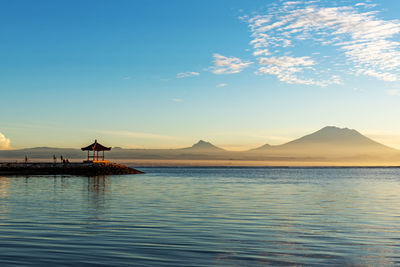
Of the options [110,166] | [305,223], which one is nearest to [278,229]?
[305,223]

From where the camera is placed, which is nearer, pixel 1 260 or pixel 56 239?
pixel 1 260

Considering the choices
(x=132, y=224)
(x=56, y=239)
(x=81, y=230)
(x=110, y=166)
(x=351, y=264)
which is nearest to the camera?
(x=351, y=264)

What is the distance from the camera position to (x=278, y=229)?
20.4 meters

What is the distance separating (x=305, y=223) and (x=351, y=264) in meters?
9.74

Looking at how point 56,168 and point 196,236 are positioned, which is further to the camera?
point 56,168

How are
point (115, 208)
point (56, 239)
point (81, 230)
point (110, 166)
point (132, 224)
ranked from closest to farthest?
1. point (56, 239)
2. point (81, 230)
3. point (132, 224)
4. point (115, 208)
5. point (110, 166)

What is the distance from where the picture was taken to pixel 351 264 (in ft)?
43.0

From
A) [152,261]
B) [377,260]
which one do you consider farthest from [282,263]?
[152,261]

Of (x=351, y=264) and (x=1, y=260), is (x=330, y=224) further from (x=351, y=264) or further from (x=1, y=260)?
(x=1, y=260)

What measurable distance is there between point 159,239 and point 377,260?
8.33 m

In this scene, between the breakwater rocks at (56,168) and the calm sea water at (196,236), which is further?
the breakwater rocks at (56,168)

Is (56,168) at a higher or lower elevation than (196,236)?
higher

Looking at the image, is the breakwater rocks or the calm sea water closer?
the calm sea water

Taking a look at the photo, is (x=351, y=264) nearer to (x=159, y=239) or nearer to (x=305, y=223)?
(x=159, y=239)
